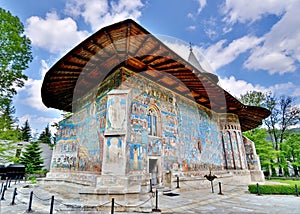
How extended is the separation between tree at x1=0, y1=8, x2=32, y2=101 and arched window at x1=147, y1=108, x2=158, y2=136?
25.2ft

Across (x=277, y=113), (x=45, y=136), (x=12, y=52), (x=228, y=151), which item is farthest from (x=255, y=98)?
(x=45, y=136)

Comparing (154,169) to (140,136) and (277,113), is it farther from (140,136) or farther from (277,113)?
(277,113)

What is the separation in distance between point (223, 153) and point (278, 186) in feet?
18.0

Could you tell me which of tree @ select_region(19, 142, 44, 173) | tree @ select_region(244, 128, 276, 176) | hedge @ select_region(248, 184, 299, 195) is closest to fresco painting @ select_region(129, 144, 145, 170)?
hedge @ select_region(248, 184, 299, 195)

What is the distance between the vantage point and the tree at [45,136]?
3467 centimetres

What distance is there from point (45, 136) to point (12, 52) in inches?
1238

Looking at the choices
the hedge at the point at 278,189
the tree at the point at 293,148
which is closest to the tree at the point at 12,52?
the hedge at the point at 278,189

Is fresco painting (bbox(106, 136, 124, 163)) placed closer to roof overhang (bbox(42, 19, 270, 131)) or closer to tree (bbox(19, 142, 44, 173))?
roof overhang (bbox(42, 19, 270, 131))

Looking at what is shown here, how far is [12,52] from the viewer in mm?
9305

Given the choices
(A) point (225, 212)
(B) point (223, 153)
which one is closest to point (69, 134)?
(A) point (225, 212)

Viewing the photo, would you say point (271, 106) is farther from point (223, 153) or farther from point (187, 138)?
point (187, 138)

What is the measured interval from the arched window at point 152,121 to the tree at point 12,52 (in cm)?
767

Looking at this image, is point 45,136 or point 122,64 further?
point 45,136

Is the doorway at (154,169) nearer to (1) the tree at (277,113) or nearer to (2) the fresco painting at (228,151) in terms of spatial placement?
(2) the fresco painting at (228,151)
